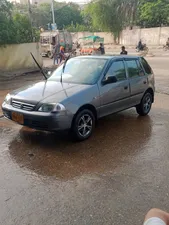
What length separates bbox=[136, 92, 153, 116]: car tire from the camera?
22.9 ft

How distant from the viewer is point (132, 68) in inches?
262

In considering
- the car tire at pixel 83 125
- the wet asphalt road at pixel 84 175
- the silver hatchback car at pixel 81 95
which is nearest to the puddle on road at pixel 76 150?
the wet asphalt road at pixel 84 175

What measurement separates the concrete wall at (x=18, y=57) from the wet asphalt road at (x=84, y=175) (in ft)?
30.0

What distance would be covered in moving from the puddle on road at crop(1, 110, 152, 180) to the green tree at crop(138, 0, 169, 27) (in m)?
44.2

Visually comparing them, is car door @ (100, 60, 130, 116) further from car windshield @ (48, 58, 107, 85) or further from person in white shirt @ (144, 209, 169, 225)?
person in white shirt @ (144, 209, 169, 225)

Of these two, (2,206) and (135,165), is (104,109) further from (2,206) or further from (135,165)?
(2,206)

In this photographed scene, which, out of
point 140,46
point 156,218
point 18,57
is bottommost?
point 140,46

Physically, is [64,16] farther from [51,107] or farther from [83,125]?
[51,107]

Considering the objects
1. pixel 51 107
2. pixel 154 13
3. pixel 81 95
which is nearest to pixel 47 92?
pixel 51 107

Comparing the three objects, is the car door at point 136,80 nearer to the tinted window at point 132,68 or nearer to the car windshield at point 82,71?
the tinted window at point 132,68

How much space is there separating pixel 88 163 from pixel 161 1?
157 ft

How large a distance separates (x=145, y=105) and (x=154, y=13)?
1715 inches

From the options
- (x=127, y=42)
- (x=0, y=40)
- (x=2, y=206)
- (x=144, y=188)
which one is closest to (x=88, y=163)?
(x=144, y=188)

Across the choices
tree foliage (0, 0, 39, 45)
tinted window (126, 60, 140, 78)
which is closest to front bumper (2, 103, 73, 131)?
tinted window (126, 60, 140, 78)
